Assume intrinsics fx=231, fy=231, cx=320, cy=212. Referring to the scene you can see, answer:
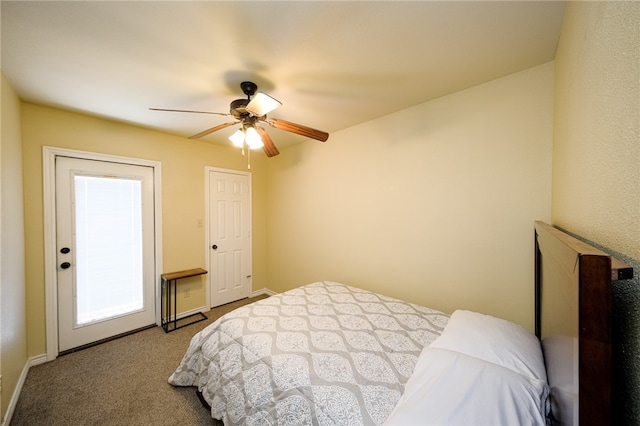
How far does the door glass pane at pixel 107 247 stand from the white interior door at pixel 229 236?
87 centimetres

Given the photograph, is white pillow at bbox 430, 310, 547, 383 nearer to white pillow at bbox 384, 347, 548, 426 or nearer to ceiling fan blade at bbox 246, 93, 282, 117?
white pillow at bbox 384, 347, 548, 426

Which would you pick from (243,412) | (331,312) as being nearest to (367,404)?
(243,412)

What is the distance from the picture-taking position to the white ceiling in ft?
3.98

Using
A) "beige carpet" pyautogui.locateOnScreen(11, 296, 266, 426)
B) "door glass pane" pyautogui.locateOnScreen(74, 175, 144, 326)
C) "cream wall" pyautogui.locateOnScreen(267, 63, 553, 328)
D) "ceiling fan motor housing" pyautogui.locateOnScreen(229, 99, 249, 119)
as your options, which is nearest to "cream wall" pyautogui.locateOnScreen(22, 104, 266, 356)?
"door glass pane" pyautogui.locateOnScreen(74, 175, 144, 326)

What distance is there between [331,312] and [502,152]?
1.90m

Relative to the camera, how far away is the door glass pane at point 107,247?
97.3 inches

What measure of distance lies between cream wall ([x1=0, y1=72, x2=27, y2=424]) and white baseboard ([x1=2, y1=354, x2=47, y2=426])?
0.11 ft

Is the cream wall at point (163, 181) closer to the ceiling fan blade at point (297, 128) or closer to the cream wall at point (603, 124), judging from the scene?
the ceiling fan blade at point (297, 128)

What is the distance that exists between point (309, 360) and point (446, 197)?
69.8 inches

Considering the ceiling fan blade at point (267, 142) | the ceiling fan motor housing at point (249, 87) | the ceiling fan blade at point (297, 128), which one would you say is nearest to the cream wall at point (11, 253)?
the ceiling fan motor housing at point (249, 87)

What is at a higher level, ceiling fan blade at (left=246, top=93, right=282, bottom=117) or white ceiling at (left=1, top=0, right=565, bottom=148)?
white ceiling at (left=1, top=0, right=565, bottom=148)

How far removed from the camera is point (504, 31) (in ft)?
4.50

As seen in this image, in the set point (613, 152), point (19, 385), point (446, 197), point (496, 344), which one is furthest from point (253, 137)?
point (19, 385)

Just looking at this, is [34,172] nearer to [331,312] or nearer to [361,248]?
[331,312]
